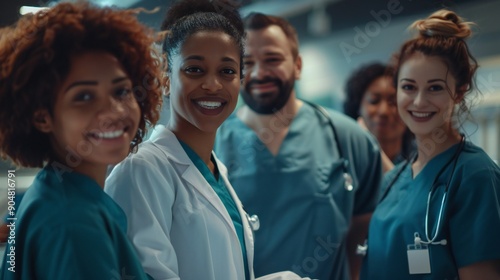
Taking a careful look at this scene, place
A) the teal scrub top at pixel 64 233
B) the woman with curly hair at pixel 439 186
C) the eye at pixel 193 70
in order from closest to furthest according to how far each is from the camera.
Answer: the teal scrub top at pixel 64 233 < the eye at pixel 193 70 < the woman with curly hair at pixel 439 186

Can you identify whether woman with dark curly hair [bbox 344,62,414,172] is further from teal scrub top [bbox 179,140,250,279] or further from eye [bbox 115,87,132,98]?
eye [bbox 115,87,132,98]

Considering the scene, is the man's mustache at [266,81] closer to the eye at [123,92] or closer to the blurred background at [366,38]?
the blurred background at [366,38]

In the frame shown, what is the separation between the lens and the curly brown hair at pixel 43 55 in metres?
0.73

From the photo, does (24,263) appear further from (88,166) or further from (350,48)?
(350,48)

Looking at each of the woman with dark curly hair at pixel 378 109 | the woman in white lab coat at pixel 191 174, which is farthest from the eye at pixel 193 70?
the woman with dark curly hair at pixel 378 109

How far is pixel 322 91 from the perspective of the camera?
12.7 feet

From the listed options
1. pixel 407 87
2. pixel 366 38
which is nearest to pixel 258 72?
pixel 407 87

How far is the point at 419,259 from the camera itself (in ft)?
3.71

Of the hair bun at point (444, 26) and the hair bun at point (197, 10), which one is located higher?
the hair bun at point (197, 10)

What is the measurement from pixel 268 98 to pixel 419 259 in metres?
0.66

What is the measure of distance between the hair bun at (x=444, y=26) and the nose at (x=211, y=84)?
52 centimetres

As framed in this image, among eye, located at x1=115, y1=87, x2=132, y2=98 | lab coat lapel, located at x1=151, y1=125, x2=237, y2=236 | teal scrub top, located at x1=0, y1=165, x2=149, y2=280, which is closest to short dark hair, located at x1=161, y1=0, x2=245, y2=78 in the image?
lab coat lapel, located at x1=151, y1=125, x2=237, y2=236

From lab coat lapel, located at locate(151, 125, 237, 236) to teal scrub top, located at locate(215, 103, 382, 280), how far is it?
0.50 m

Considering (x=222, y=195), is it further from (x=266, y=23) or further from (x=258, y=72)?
(x=266, y=23)
